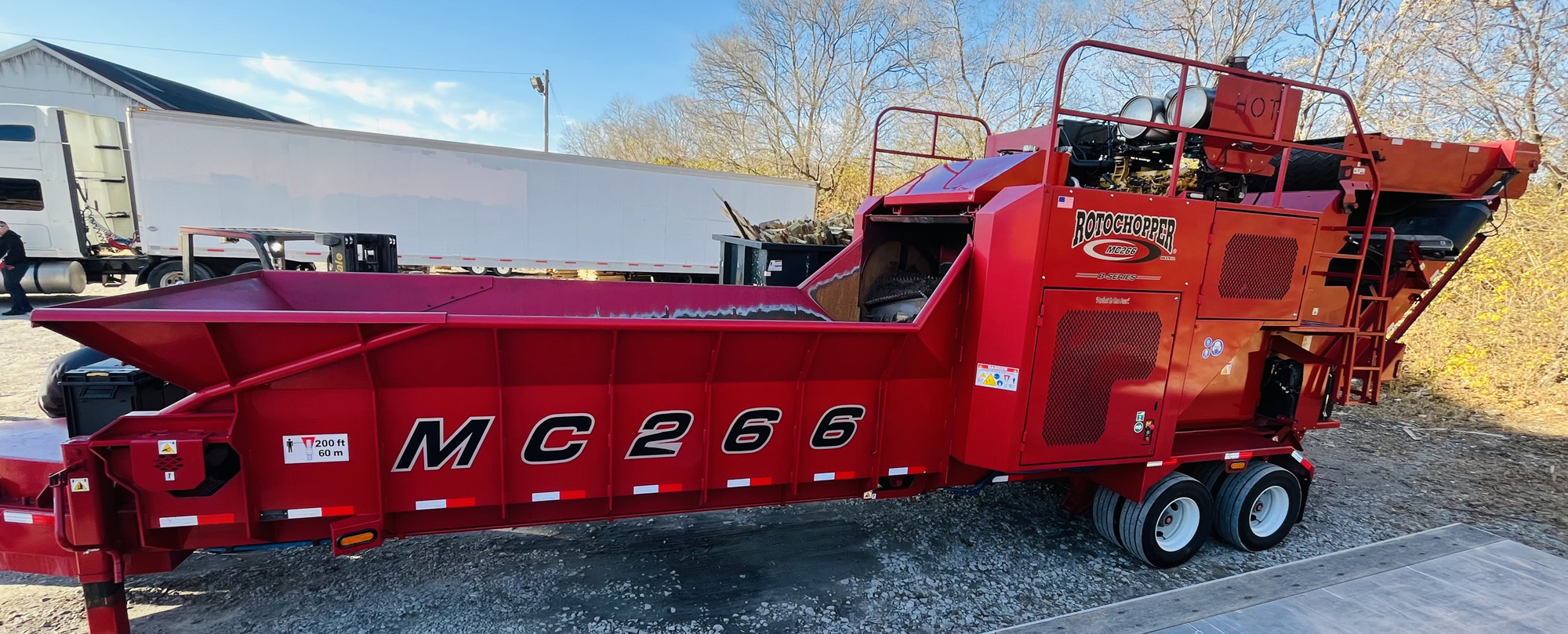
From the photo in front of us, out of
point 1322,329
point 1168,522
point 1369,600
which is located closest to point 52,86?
point 1168,522

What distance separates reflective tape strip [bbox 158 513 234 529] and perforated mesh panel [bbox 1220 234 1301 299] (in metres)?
5.43

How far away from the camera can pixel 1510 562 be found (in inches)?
181

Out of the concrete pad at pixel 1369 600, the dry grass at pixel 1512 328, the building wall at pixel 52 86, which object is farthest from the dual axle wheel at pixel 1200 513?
the building wall at pixel 52 86

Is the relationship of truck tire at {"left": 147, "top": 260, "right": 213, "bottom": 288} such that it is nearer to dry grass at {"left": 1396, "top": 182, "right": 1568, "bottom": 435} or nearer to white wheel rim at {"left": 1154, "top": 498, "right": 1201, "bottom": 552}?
white wheel rim at {"left": 1154, "top": 498, "right": 1201, "bottom": 552}

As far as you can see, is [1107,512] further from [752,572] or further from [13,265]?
[13,265]

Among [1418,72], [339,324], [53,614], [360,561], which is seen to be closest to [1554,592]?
[339,324]

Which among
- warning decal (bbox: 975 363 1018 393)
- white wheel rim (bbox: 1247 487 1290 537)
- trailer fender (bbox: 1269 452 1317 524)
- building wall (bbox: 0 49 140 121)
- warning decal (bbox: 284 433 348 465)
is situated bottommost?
white wheel rim (bbox: 1247 487 1290 537)

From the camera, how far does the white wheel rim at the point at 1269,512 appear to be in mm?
4742

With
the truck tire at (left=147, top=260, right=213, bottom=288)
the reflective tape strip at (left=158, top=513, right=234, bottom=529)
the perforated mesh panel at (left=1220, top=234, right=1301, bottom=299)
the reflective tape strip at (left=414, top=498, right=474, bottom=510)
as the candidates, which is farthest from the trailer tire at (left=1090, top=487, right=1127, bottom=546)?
the truck tire at (left=147, top=260, right=213, bottom=288)

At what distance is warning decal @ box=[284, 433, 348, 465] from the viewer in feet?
9.40

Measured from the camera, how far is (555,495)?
325 cm

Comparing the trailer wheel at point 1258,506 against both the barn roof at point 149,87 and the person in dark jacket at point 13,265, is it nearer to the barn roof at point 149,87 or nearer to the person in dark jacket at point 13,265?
the person in dark jacket at point 13,265

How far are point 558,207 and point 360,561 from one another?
37.4 ft

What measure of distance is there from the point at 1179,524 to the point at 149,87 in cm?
3712
